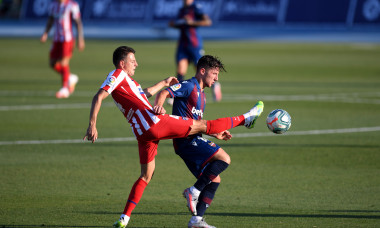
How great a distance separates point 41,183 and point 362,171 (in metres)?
4.28

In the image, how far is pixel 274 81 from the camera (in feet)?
71.4

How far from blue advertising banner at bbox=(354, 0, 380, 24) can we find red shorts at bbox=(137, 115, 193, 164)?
33.4 meters

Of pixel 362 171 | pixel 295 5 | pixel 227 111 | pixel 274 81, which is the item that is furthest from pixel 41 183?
pixel 295 5

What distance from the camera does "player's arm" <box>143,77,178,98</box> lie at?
738cm

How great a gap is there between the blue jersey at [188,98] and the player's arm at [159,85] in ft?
0.87

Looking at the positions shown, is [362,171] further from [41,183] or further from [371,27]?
[371,27]

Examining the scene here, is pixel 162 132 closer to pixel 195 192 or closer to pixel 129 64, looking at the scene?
pixel 195 192

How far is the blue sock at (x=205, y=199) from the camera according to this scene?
693cm

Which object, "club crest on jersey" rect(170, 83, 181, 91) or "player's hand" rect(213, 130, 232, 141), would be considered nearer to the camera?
"club crest on jersey" rect(170, 83, 181, 91)

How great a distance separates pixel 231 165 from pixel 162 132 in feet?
10.8

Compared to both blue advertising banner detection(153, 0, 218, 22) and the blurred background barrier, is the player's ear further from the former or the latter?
blue advertising banner detection(153, 0, 218, 22)

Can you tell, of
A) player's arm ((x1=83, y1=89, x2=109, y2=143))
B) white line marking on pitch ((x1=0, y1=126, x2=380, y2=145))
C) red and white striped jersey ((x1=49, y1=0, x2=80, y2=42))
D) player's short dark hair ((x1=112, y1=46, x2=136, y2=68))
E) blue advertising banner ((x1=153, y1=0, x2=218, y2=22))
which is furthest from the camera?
blue advertising banner ((x1=153, y1=0, x2=218, y2=22))

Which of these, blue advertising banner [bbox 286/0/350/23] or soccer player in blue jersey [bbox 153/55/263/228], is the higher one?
soccer player in blue jersey [bbox 153/55/263/228]

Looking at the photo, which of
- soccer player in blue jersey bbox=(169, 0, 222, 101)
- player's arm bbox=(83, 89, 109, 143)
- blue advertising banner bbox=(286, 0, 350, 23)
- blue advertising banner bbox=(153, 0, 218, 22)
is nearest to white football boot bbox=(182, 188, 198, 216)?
player's arm bbox=(83, 89, 109, 143)
